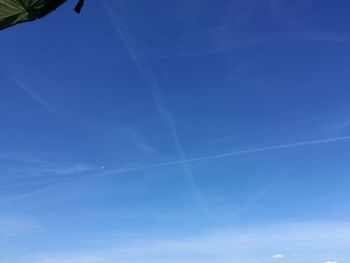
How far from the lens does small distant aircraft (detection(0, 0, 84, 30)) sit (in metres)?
8.32

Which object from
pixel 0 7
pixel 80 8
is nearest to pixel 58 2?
pixel 80 8

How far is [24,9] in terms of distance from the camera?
27.8 ft

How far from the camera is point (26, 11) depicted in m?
8.55

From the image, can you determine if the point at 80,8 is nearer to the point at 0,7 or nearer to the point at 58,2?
the point at 58,2

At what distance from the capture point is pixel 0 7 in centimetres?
841

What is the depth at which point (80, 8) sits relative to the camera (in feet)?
28.8

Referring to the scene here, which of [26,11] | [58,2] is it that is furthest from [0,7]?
[58,2]

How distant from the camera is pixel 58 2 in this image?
8.78m

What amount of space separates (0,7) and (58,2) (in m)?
1.17

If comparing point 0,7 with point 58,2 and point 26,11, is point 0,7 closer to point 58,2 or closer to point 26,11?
point 26,11

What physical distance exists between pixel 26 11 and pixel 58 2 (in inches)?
27.3

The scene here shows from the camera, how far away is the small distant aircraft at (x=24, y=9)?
8320 mm

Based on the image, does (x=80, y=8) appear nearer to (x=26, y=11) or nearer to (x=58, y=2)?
(x=58, y=2)

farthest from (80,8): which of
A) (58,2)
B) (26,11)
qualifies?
(26,11)
